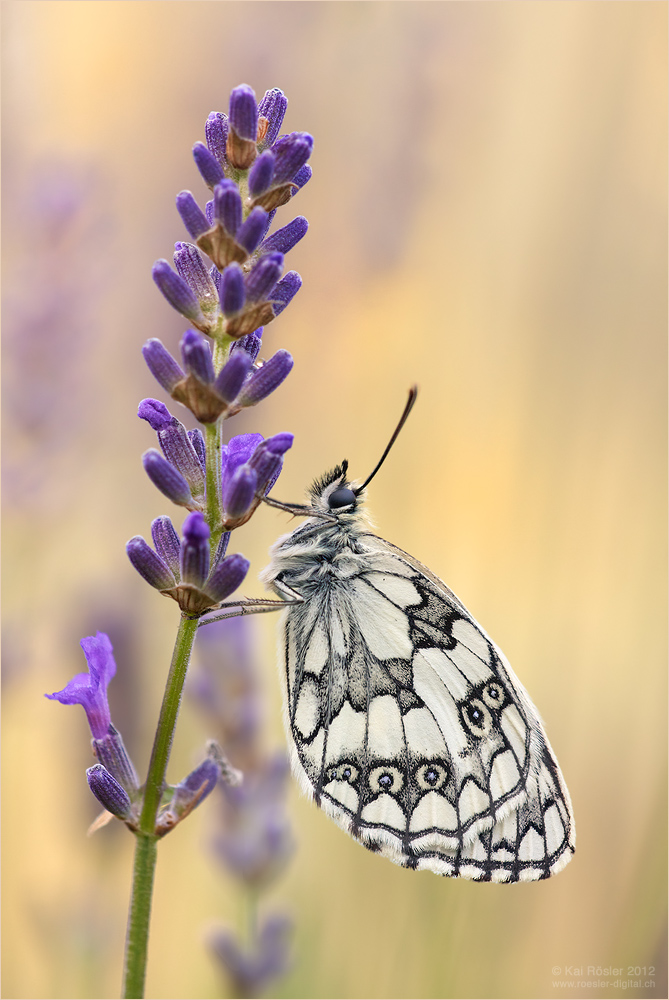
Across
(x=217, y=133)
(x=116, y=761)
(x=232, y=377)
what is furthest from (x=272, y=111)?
(x=116, y=761)

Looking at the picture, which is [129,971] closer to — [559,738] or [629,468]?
[559,738]

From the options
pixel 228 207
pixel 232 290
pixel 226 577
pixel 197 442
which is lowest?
pixel 226 577

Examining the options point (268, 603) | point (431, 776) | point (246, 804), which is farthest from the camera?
point (246, 804)

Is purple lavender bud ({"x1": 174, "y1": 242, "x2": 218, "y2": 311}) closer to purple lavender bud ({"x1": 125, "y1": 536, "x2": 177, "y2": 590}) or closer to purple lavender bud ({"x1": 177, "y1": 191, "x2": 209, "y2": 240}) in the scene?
purple lavender bud ({"x1": 177, "y1": 191, "x2": 209, "y2": 240})

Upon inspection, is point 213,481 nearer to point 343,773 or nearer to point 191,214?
point 191,214

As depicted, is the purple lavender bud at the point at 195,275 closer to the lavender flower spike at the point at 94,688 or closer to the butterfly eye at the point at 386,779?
the lavender flower spike at the point at 94,688

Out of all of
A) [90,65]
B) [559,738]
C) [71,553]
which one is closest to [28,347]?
[71,553]

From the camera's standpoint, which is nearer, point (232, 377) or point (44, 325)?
point (232, 377)
